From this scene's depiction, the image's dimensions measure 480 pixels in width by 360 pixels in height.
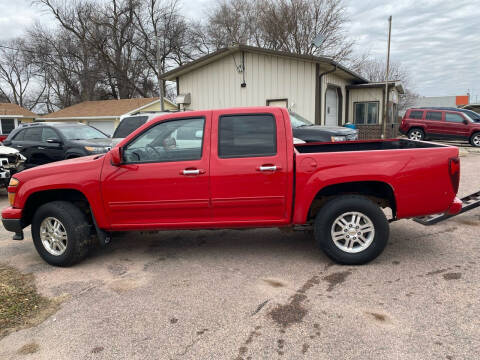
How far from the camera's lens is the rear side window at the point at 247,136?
399cm

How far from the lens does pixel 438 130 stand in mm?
18906

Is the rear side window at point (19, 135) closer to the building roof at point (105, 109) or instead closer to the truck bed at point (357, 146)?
the truck bed at point (357, 146)

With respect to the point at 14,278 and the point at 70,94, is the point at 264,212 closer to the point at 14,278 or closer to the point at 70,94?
the point at 14,278

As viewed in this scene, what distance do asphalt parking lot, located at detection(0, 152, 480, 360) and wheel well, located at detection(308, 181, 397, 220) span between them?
0.64m

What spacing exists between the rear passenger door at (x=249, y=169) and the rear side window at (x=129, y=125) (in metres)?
6.21

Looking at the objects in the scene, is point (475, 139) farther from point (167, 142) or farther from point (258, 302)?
point (258, 302)

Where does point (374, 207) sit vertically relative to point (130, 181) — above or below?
below

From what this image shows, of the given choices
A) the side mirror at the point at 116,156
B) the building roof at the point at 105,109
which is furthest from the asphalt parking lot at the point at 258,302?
the building roof at the point at 105,109

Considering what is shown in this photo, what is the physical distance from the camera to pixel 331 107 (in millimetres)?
17391

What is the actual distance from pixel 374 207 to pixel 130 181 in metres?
2.64

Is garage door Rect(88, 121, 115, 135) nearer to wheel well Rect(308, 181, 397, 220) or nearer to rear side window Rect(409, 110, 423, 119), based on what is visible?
rear side window Rect(409, 110, 423, 119)

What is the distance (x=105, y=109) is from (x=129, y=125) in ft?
77.5

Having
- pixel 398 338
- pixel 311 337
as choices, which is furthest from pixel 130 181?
pixel 398 338

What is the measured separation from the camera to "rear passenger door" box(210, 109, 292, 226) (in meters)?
3.92
